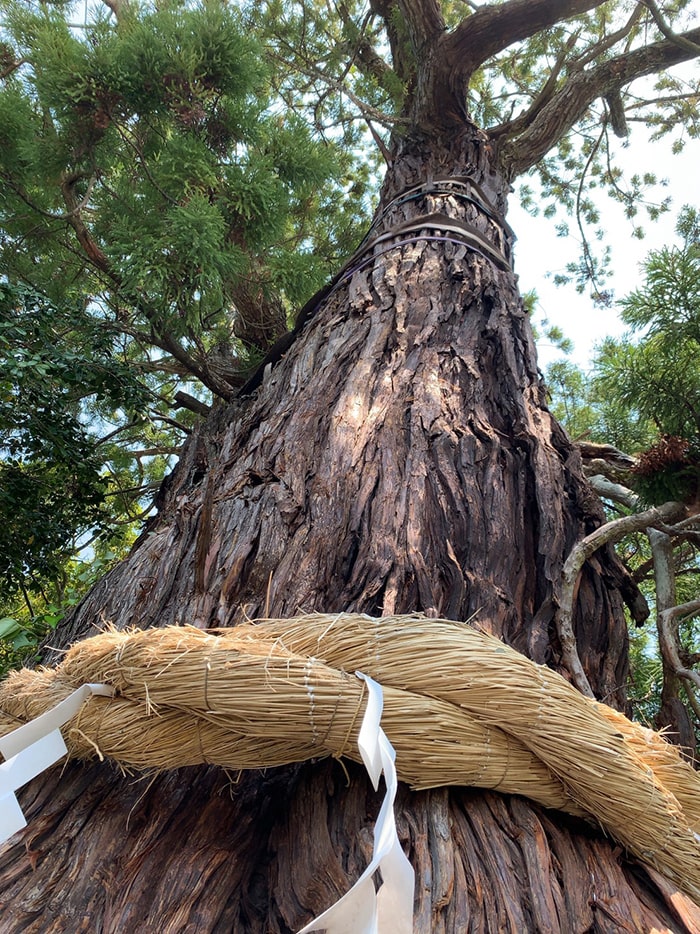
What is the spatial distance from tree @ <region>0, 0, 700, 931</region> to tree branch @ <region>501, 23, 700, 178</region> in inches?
21.0

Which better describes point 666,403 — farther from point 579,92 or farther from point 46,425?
point 579,92

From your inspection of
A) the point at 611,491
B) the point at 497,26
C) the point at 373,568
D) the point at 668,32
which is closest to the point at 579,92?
the point at 668,32

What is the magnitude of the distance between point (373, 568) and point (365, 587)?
45 millimetres

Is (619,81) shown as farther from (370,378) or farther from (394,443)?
(394,443)

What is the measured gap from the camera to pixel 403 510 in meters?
1.31

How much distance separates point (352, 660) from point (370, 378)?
3.20 feet

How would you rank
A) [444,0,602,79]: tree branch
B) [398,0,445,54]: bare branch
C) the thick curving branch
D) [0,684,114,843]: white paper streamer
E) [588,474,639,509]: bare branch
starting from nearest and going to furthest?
[0,684,114,843]: white paper streamer → the thick curving branch → [588,474,639,509]: bare branch → [444,0,602,79]: tree branch → [398,0,445,54]: bare branch

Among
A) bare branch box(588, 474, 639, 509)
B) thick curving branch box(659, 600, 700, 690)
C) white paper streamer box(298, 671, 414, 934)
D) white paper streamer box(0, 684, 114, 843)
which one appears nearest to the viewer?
white paper streamer box(298, 671, 414, 934)

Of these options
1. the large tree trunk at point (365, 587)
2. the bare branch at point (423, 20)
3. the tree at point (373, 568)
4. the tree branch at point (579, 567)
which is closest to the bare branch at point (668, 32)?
the tree at point (373, 568)

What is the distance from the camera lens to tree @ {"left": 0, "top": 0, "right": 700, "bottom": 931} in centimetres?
82

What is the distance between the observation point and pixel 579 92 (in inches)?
133

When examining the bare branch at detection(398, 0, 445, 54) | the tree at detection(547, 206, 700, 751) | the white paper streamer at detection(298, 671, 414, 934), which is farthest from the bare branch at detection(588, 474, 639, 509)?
the bare branch at detection(398, 0, 445, 54)

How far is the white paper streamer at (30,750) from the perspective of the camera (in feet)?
2.46

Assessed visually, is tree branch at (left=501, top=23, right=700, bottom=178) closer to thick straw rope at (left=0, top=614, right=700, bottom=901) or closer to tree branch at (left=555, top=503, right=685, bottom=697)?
tree branch at (left=555, top=503, right=685, bottom=697)
